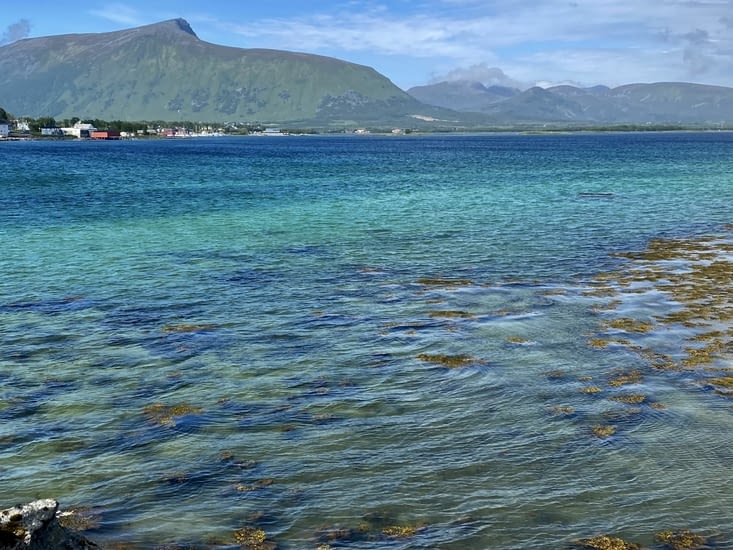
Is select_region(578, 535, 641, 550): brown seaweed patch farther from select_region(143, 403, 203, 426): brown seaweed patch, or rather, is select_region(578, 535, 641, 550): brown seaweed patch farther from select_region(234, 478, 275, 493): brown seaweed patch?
select_region(143, 403, 203, 426): brown seaweed patch

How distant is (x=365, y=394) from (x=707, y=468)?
251 inches

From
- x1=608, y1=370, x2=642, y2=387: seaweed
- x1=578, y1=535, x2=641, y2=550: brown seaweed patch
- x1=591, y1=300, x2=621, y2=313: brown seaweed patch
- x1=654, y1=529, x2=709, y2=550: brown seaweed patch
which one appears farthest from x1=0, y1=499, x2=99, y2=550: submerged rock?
x1=591, y1=300, x2=621, y2=313: brown seaweed patch

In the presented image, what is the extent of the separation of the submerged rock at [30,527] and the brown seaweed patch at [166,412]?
6957mm

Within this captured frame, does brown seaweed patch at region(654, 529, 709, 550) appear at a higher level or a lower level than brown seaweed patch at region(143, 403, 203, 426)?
lower

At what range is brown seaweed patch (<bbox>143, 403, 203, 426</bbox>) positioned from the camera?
13531 mm

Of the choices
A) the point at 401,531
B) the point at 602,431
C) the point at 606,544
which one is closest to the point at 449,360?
the point at 602,431

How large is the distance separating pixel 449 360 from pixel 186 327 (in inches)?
296

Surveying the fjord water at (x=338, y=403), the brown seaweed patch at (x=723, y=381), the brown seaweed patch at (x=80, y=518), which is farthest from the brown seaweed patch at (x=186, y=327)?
the brown seaweed patch at (x=723, y=381)

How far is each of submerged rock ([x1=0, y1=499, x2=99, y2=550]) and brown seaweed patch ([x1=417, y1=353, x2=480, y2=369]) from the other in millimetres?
11278

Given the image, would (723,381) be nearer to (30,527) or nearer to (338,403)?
(338,403)

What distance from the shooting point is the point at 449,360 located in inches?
677

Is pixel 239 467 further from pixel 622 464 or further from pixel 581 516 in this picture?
pixel 622 464

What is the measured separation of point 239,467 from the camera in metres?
11.6

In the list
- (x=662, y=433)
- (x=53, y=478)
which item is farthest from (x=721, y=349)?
(x=53, y=478)
